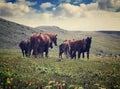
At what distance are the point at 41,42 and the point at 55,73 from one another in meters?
3.73

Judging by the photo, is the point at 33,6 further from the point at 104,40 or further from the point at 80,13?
the point at 104,40

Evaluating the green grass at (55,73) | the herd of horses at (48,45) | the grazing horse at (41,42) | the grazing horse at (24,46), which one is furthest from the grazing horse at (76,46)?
the grazing horse at (24,46)

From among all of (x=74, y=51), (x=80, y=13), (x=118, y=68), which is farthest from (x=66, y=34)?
(x=118, y=68)

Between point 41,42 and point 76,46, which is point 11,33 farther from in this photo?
point 76,46

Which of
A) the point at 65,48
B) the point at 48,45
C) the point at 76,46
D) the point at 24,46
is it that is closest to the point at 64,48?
the point at 65,48

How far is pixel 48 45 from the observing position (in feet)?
48.8

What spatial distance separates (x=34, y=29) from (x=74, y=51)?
8.72 feet

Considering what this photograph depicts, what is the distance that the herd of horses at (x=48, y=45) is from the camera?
14.0m

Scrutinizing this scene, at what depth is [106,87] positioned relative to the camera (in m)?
10.2

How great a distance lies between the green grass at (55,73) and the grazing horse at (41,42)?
1025 mm

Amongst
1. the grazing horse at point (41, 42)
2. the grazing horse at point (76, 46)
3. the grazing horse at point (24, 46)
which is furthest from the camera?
the grazing horse at point (76, 46)

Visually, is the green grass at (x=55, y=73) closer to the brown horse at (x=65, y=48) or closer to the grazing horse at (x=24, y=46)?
the grazing horse at (x=24, y=46)

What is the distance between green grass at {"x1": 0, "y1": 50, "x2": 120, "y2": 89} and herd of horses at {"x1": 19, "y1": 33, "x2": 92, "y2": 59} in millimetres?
822

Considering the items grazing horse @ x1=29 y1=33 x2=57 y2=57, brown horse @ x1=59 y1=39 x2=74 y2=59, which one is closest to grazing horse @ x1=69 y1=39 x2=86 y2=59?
brown horse @ x1=59 y1=39 x2=74 y2=59
